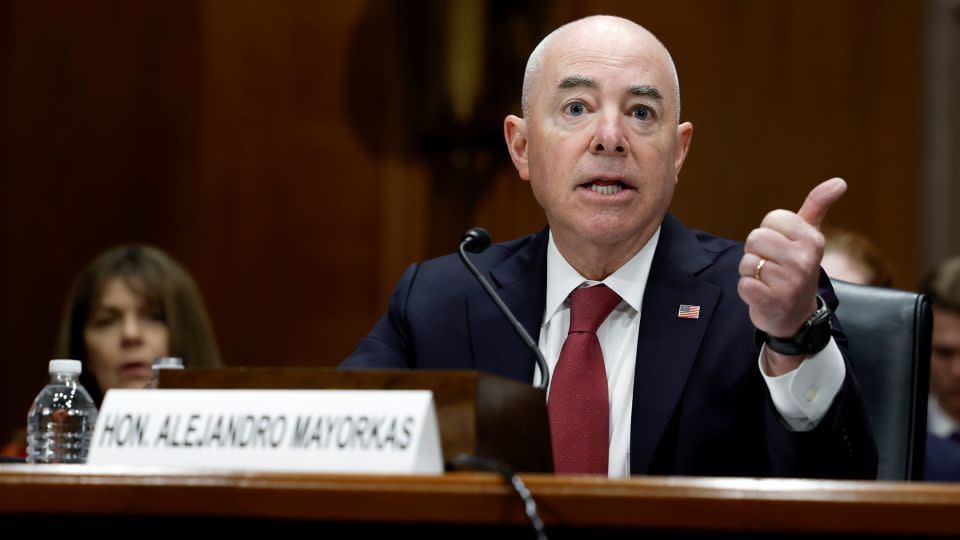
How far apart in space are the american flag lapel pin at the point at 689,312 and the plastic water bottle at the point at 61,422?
106cm

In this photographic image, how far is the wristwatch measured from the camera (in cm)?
176

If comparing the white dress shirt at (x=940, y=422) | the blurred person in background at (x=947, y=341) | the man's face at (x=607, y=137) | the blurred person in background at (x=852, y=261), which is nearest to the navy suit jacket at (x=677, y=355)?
the man's face at (x=607, y=137)

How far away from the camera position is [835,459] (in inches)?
72.4

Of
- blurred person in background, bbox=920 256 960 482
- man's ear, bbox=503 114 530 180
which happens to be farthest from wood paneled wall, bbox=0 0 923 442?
man's ear, bbox=503 114 530 180

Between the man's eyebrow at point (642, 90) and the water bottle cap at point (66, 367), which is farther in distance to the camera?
the man's eyebrow at point (642, 90)

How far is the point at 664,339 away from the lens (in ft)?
6.88

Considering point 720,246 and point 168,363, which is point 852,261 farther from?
point 168,363

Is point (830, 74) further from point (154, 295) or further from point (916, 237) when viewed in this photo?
point (154, 295)

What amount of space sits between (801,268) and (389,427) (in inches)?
24.4

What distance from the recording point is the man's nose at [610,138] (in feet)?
7.13

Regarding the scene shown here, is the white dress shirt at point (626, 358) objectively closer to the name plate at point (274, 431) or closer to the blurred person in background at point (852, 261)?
the name plate at point (274, 431)

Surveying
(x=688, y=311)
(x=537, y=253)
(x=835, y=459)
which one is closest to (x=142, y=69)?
(x=537, y=253)

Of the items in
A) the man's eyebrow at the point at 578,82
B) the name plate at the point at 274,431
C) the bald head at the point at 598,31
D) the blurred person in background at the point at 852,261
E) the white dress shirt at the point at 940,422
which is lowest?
the white dress shirt at the point at 940,422

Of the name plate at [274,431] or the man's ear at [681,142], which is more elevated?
the man's ear at [681,142]
